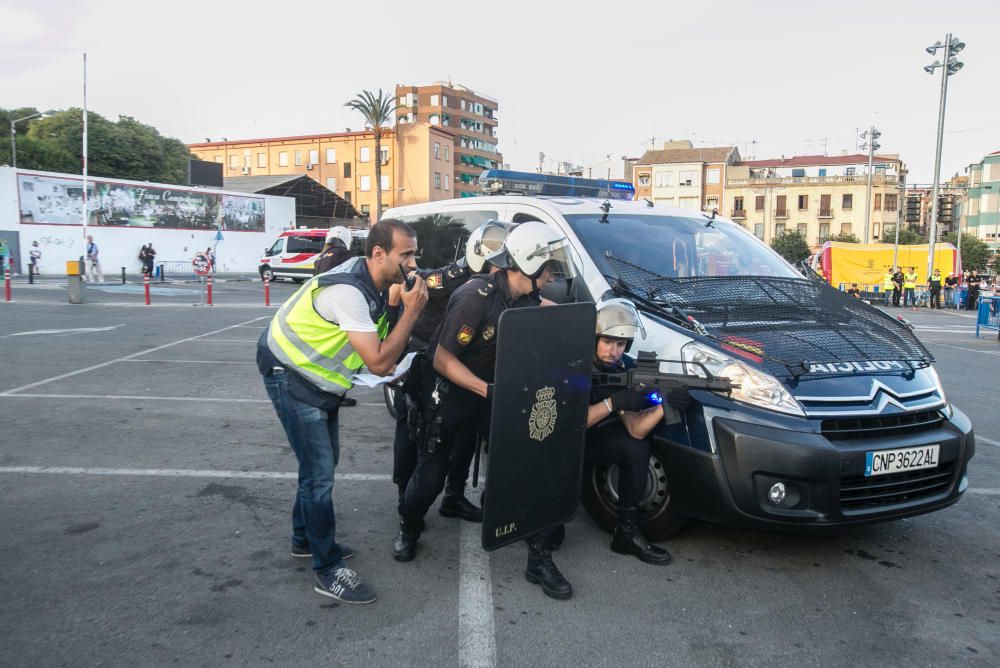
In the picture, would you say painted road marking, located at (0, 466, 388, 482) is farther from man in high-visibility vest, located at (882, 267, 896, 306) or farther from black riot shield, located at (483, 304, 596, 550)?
man in high-visibility vest, located at (882, 267, 896, 306)

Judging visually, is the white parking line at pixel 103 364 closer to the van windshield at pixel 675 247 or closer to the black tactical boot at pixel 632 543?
the van windshield at pixel 675 247

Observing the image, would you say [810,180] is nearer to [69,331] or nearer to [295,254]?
[295,254]

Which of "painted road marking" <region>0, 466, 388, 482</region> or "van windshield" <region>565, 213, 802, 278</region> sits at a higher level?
"van windshield" <region>565, 213, 802, 278</region>

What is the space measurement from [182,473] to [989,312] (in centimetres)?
Answer: 1748

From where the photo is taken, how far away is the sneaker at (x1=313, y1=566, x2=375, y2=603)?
340 centimetres

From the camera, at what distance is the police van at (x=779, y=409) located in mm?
3473

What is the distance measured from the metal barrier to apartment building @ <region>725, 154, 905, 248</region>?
69.7 metres

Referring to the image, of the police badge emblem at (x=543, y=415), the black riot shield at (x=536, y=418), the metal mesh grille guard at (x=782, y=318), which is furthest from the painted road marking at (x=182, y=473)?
the metal mesh grille guard at (x=782, y=318)

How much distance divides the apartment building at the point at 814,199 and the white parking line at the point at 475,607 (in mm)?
85094

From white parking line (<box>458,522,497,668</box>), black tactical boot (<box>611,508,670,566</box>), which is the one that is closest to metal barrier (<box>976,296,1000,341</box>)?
black tactical boot (<box>611,508,670,566</box>)

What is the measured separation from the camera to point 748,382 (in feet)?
11.8

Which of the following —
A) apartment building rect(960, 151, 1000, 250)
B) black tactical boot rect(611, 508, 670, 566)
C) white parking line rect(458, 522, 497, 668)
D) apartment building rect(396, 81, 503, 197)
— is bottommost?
white parking line rect(458, 522, 497, 668)

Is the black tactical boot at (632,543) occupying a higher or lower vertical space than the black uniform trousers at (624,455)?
lower

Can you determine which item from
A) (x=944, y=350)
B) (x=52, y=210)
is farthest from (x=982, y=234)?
(x=52, y=210)
